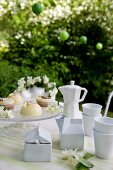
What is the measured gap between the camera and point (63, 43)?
5242 millimetres

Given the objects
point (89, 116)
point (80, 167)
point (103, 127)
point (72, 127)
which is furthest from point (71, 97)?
point (80, 167)

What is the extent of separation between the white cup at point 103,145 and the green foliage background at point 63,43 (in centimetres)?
371

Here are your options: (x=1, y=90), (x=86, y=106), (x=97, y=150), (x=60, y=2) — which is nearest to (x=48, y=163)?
(x=97, y=150)

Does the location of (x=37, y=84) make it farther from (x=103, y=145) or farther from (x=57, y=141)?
(x=103, y=145)

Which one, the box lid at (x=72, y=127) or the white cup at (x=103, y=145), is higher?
the box lid at (x=72, y=127)

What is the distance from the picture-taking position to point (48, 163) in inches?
52.3

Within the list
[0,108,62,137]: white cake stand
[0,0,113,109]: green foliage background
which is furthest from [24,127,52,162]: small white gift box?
[0,0,113,109]: green foliage background

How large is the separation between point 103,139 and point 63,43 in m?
3.98

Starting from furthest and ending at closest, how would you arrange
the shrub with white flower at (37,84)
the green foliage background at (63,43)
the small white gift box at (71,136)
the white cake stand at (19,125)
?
the green foliage background at (63,43) → the shrub with white flower at (37,84) → the white cake stand at (19,125) → the small white gift box at (71,136)

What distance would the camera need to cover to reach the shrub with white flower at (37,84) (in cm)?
202

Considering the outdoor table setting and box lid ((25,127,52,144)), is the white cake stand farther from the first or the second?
box lid ((25,127,52,144))

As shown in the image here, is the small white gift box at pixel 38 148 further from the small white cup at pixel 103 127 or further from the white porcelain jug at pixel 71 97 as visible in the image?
the white porcelain jug at pixel 71 97

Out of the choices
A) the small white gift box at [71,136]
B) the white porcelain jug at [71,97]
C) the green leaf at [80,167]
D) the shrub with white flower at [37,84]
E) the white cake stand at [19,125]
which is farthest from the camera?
the shrub with white flower at [37,84]

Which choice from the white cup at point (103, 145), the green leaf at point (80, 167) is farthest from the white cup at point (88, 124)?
the green leaf at point (80, 167)
